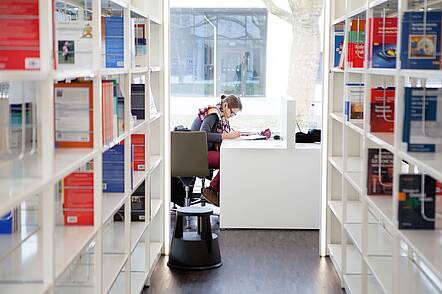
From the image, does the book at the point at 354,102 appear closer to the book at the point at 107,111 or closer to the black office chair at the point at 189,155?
the book at the point at 107,111

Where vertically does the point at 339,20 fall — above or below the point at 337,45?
above

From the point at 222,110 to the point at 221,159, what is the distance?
1.24 m

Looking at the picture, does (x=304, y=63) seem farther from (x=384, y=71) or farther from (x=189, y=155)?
(x=384, y=71)

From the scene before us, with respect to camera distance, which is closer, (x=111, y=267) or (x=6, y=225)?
(x=6, y=225)

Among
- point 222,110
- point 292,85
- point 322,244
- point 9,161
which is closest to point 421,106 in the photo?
point 9,161

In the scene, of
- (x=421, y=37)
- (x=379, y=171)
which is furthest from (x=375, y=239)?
(x=421, y=37)

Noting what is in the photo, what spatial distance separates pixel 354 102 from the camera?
545cm

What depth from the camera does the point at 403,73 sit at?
3629 mm

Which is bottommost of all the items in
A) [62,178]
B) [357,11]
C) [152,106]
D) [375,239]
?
[375,239]

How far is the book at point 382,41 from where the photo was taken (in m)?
4.46

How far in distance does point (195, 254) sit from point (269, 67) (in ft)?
A: 15.9

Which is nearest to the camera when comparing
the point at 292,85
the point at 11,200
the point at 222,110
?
the point at 11,200

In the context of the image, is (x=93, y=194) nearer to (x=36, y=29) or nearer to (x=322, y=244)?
(x=36, y=29)

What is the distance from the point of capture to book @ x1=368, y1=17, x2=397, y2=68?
4.46 m
